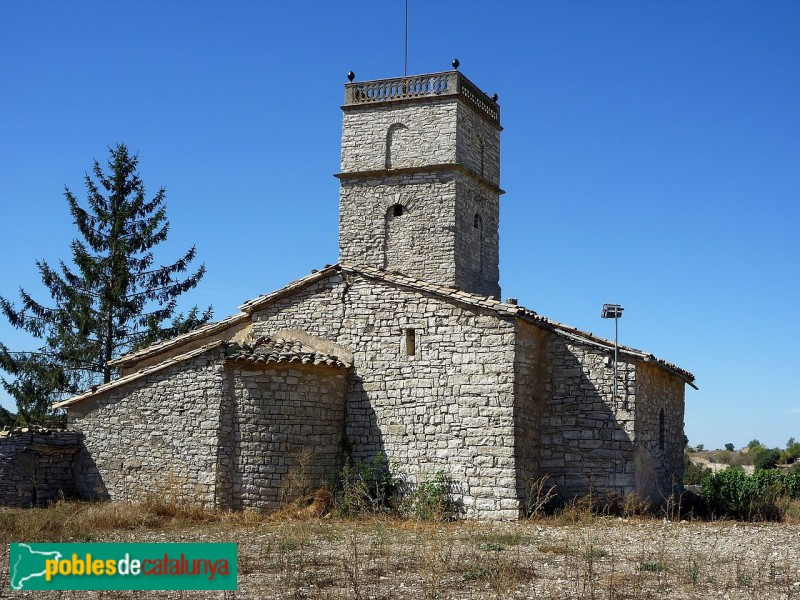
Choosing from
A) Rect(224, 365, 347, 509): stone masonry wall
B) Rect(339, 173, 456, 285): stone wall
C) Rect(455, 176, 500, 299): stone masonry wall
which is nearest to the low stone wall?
Rect(224, 365, 347, 509): stone masonry wall

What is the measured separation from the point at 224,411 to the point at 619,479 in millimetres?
7294

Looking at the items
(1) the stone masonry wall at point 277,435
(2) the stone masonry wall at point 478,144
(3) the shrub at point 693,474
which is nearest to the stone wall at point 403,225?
(2) the stone masonry wall at point 478,144

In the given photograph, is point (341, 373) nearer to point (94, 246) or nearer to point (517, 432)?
point (517, 432)

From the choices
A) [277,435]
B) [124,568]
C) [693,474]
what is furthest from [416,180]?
[693,474]

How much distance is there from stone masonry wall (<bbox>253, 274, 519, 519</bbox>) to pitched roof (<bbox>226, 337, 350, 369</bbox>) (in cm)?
66

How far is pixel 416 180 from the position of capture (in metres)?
23.5

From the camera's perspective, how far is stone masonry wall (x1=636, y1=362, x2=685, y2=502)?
17.5m

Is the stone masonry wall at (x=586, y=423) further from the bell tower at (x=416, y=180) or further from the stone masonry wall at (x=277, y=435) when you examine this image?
the bell tower at (x=416, y=180)

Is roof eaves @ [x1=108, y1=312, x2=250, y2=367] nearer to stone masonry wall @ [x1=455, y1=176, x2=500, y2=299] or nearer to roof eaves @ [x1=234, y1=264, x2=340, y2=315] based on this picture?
roof eaves @ [x1=234, y1=264, x2=340, y2=315]

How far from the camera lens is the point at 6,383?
2753cm

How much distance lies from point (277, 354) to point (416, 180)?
8.26 metres

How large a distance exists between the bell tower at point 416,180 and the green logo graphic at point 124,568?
13605mm

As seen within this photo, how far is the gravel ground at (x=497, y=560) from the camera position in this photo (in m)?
9.48

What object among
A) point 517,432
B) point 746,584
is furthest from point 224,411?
point 746,584
